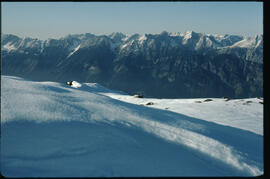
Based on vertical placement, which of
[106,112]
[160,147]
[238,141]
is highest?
[106,112]

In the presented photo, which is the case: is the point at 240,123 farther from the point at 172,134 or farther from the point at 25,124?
the point at 25,124

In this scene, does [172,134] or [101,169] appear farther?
[172,134]

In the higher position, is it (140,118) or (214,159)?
(140,118)

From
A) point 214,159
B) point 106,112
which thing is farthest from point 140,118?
point 214,159
